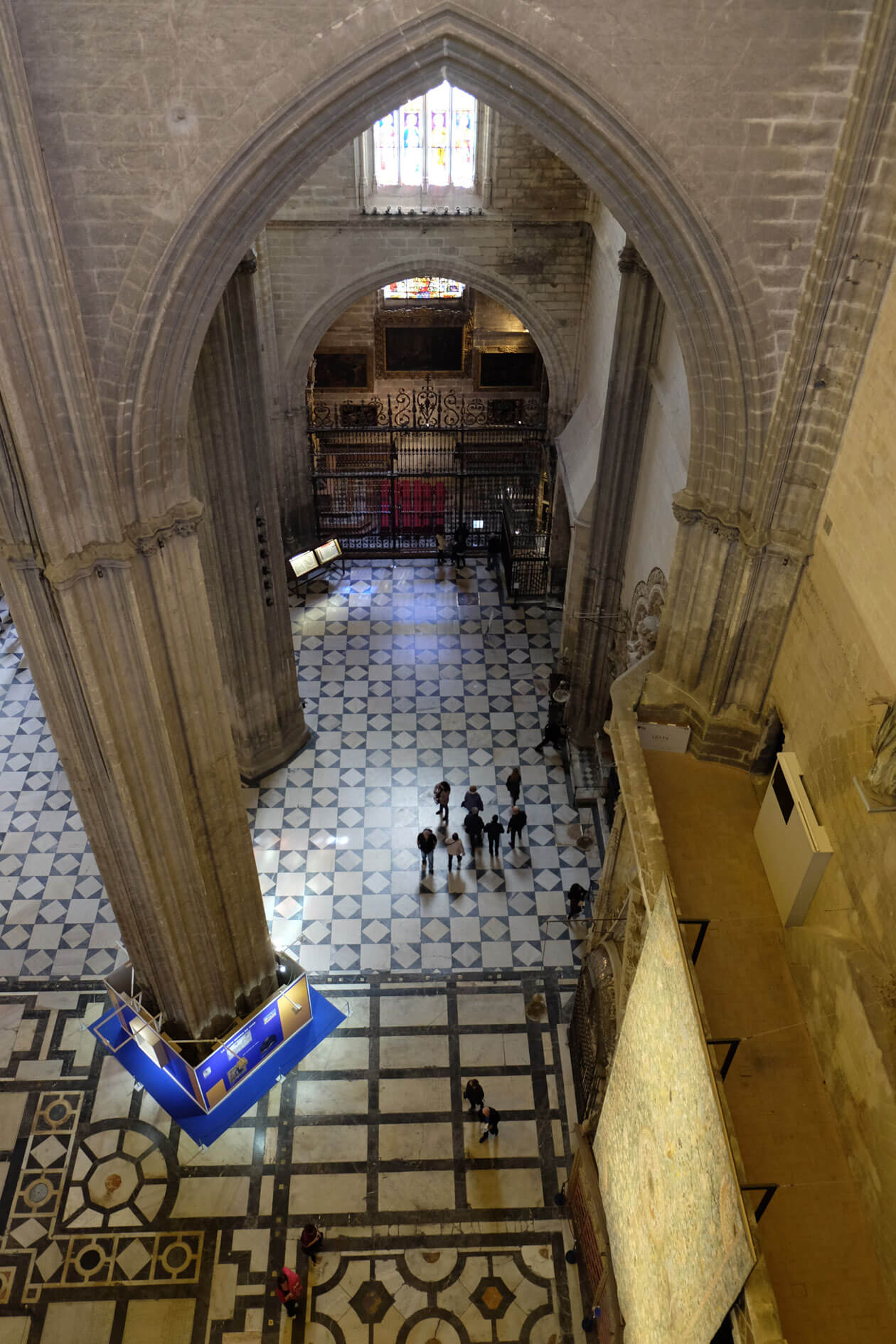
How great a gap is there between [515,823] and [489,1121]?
355 centimetres

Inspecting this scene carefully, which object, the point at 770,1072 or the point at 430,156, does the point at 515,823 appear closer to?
the point at 770,1072

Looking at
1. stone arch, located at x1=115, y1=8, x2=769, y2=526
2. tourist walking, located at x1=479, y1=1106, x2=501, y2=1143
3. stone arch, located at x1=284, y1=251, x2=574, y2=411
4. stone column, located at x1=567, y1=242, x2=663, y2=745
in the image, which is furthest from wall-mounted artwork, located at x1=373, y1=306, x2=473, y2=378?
tourist walking, located at x1=479, y1=1106, x2=501, y2=1143

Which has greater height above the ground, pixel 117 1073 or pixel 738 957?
pixel 738 957

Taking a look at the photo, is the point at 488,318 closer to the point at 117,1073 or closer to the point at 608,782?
the point at 608,782

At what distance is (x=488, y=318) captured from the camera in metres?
21.1

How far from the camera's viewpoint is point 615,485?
36.9 feet

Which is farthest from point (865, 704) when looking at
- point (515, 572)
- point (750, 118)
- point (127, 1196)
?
point (515, 572)

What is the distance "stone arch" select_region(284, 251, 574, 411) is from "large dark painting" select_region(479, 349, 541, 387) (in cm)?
619

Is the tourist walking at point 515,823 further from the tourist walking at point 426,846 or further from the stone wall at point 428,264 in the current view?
the stone wall at point 428,264

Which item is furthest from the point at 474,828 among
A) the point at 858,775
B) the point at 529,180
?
the point at 529,180

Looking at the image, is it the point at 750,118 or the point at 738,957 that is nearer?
the point at 750,118

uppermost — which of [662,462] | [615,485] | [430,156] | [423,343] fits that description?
[430,156]

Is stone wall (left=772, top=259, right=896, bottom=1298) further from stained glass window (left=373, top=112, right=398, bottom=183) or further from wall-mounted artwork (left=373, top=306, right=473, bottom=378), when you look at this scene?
wall-mounted artwork (left=373, top=306, right=473, bottom=378)

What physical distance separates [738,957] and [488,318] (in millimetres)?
17958
